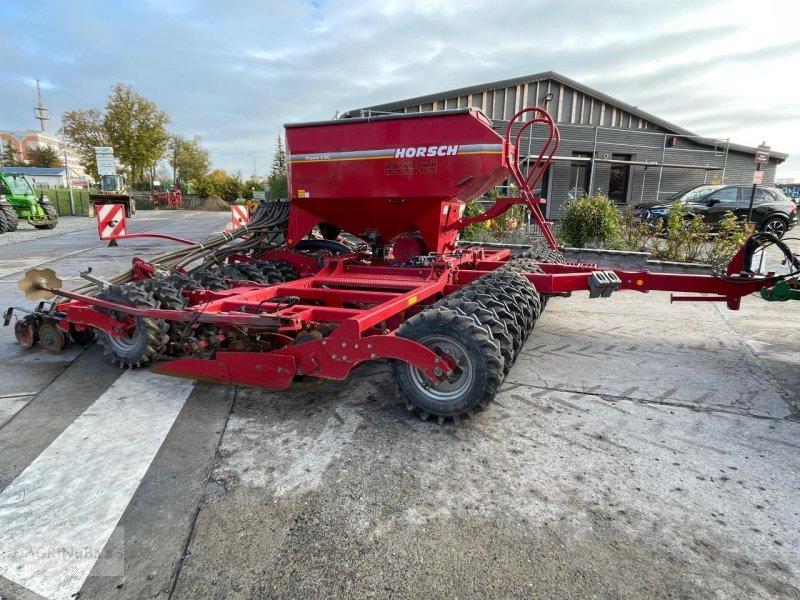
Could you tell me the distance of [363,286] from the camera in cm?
464

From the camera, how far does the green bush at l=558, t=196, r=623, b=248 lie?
941 cm

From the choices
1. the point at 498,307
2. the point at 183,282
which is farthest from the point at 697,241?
the point at 183,282

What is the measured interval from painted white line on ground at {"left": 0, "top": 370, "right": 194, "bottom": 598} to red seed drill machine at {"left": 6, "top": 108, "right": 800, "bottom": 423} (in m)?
0.44

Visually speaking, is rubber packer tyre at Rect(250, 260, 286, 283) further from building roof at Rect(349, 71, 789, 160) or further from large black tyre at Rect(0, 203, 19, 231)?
large black tyre at Rect(0, 203, 19, 231)

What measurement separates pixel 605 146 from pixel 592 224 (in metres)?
10.0

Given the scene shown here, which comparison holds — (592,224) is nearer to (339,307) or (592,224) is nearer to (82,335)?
(339,307)

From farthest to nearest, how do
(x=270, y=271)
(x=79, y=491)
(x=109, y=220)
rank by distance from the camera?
(x=109, y=220), (x=270, y=271), (x=79, y=491)

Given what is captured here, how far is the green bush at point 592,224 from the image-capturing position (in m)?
9.41

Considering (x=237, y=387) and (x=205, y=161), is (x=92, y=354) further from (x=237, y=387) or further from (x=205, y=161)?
(x=205, y=161)

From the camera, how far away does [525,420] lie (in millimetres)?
3346

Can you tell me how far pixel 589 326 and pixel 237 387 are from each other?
159 inches

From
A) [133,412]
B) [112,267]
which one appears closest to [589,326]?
[133,412]

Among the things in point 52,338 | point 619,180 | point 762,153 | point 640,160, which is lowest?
point 52,338

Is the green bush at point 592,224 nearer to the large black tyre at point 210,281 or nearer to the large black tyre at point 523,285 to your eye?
the large black tyre at point 523,285
